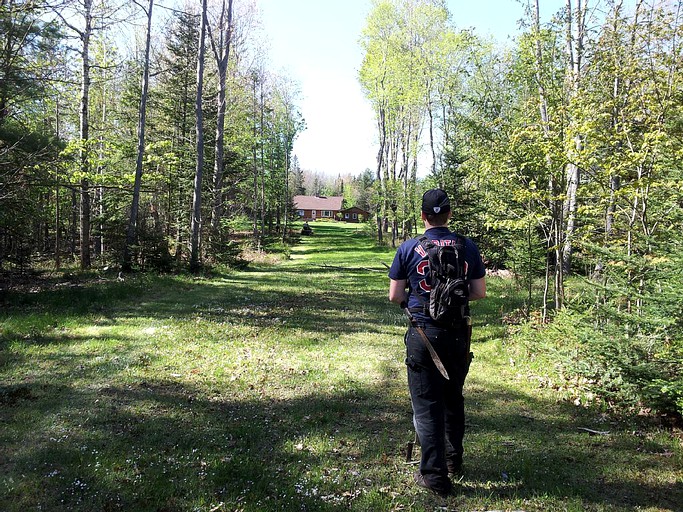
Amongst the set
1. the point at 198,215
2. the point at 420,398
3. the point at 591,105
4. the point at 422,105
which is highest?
the point at 422,105

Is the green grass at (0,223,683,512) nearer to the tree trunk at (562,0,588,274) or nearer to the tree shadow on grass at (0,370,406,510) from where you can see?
the tree shadow on grass at (0,370,406,510)

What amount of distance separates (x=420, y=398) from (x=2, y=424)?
4270mm

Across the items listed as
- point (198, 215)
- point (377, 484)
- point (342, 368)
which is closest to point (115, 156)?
point (198, 215)

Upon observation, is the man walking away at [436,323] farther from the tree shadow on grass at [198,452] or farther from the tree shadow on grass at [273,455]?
the tree shadow on grass at [198,452]

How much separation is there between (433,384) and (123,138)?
2380 cm

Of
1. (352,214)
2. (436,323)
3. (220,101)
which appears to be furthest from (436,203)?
(352,214)

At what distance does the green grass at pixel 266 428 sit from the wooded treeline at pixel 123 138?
450 cm

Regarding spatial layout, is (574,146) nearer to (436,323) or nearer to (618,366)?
(618,366)

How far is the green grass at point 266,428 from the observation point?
11.3ft

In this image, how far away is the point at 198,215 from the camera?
16.5 m

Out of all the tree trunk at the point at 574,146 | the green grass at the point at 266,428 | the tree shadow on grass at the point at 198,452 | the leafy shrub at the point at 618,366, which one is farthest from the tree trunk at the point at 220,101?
the leafy shrub at the point at 618,366

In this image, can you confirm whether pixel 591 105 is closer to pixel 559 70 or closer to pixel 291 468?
pixel 559 70

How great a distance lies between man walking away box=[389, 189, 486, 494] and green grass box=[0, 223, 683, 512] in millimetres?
512

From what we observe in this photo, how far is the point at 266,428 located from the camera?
466cm
